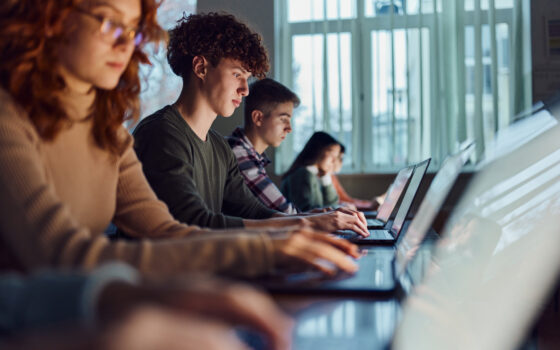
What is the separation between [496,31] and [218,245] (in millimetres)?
3598

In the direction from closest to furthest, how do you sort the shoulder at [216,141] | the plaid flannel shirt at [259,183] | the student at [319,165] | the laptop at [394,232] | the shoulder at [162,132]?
1. the laptop at [394,232]
2. the shoulder at [162,132]
3. the shoulder at [216,141]
4. the plaid flannel shirt at [259,183]
5. the student at [319,165]

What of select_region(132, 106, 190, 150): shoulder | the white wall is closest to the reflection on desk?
select_region(132, 106, 190, 150): shoulder

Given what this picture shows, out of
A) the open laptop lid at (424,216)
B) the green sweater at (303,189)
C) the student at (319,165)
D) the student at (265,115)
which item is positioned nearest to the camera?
the open laptop lid at (424,216)

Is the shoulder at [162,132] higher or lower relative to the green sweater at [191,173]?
higher

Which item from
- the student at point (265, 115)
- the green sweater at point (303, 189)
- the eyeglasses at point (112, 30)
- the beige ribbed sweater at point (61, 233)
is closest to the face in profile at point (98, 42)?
the eyeglasses at point (112, 30)

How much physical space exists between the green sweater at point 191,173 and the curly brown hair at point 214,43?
0.66 ft

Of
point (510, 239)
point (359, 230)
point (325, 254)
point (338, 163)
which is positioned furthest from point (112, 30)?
point (338, 163)

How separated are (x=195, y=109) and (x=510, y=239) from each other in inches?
76.6

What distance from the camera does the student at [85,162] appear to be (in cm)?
58

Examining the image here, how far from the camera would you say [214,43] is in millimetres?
1582

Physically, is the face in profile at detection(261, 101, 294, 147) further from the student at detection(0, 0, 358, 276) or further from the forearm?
the student at detection(0, 0, 358, 276)

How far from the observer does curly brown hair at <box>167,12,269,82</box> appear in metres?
1.59

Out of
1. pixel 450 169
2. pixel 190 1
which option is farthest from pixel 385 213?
pixel 190 1

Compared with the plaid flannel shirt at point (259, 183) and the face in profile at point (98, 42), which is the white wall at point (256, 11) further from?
the face in profile at point (98, 42)
